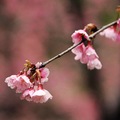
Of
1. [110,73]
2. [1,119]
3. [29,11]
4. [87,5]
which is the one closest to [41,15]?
[29,11]

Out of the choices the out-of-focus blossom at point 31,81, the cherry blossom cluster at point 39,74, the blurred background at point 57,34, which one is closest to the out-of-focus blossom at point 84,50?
the cherry blossom cluster at point 39,74

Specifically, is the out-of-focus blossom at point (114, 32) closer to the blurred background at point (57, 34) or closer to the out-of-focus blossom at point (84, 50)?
the out-of-focus blossom at point (84, 50)

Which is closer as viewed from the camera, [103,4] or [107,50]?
[103,4]

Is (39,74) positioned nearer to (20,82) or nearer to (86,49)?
(20,82)

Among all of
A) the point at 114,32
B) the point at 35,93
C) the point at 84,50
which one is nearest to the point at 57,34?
the point at 114,32

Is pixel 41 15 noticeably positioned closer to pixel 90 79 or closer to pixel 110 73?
pixel 90 79

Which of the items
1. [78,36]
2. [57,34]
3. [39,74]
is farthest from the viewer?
[57,34]
